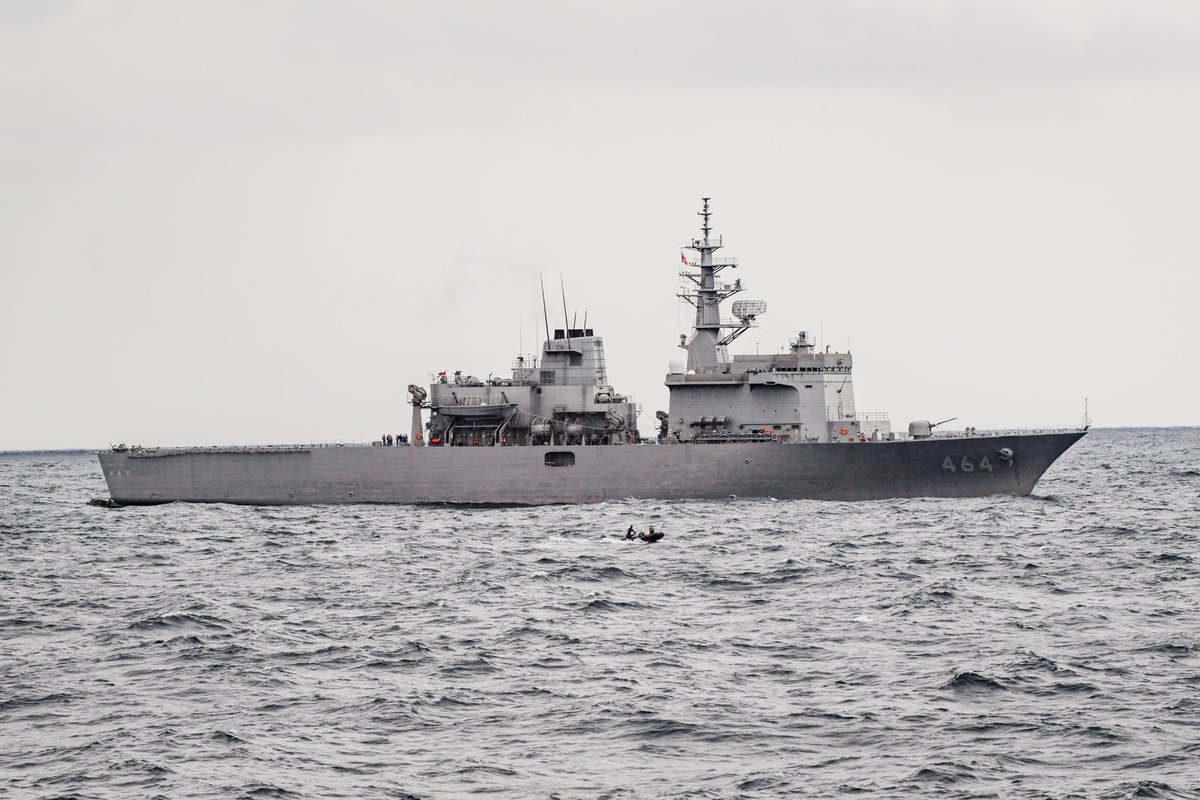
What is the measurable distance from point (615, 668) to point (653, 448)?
28909 millimetres

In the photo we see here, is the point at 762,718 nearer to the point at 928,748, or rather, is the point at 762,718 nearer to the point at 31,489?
the point at 928,748

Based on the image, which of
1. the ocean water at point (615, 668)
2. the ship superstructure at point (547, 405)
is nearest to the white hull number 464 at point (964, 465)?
the ocean water at point (615, 668)

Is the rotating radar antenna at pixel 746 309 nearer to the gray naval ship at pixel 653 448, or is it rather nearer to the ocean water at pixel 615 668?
the gray naval ship at pixel 653 448

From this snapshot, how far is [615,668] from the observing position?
21094 mm

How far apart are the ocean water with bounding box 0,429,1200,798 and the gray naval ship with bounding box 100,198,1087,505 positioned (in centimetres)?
946

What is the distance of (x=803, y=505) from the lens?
4744cm

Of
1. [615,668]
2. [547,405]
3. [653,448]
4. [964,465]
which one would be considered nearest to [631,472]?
[653,448]

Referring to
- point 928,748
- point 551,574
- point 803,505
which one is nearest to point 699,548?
point 551,574

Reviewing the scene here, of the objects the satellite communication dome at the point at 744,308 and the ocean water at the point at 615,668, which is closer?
the ocean water at the point at 615,668

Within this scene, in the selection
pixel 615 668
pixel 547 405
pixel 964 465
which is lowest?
pixel 615 668

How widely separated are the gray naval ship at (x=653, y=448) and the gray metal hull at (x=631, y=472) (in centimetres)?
5

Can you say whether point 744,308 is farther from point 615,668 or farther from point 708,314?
point 615,668

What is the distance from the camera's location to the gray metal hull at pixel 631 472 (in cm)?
4844

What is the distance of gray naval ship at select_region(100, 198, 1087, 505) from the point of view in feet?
160
